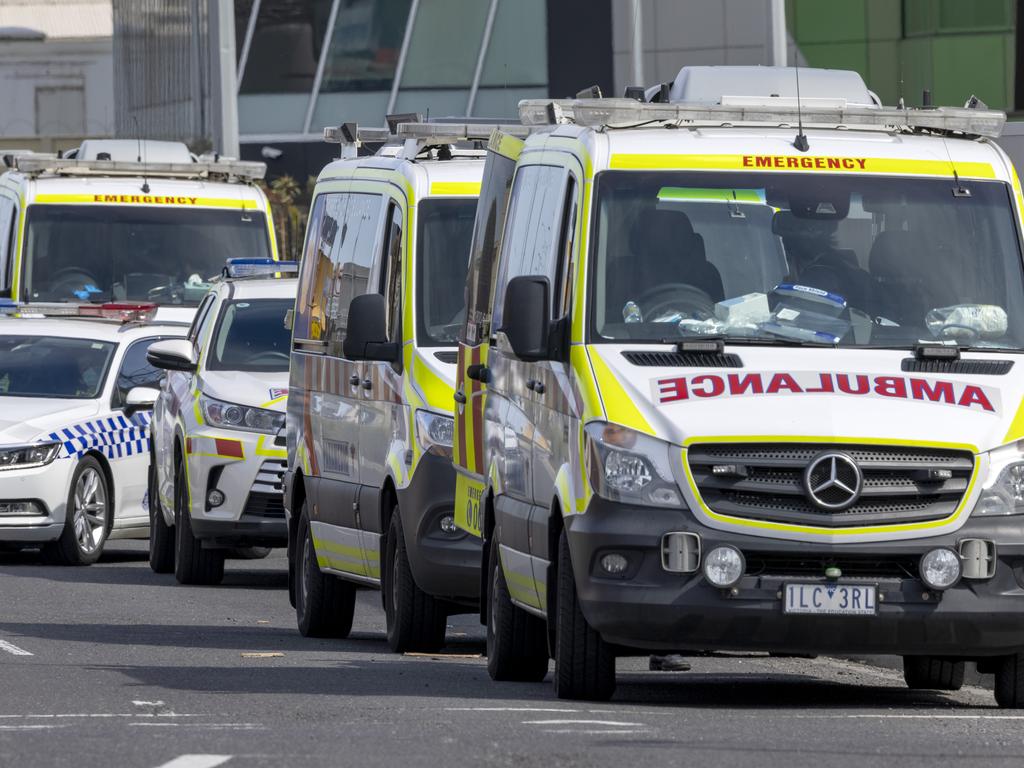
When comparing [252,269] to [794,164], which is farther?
[252,269]

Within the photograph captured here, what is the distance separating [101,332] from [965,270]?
1135cm

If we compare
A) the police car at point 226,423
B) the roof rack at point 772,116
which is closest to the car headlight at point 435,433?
the roof rack at point 772,116

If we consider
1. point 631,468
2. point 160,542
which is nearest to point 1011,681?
point 631,468

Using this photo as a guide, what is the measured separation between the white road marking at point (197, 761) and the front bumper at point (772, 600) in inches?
71.2

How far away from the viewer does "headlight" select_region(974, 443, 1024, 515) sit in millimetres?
9234

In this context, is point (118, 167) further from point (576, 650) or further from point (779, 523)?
point (779, 523)

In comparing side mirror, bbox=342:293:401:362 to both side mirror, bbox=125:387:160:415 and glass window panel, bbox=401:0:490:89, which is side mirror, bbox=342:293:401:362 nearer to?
side mirror, bbox=125:387:160:415

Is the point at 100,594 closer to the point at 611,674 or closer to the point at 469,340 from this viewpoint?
the point at 469,340

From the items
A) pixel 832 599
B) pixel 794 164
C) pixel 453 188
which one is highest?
pixel 453 188

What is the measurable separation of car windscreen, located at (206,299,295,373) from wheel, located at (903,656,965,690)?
24.1ft

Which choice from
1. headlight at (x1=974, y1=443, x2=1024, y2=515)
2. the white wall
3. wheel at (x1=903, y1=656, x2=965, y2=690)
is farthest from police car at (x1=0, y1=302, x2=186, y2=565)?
the white wall

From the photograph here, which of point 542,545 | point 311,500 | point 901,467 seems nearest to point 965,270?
point 901,467

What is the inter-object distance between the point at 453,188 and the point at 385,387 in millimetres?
1076

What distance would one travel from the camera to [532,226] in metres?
10.7
